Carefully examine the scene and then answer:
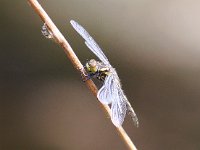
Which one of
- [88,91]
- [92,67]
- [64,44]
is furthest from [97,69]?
[88,91]

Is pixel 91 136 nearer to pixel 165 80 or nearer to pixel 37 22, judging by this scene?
pixel 165 80

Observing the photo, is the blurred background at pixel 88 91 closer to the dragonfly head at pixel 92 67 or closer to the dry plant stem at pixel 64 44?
the dragonfly head at pixel 92 67

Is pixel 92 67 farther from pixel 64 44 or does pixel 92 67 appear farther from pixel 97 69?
pixel 64 44

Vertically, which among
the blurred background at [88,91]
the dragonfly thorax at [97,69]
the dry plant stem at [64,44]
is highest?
the blurred background at [88,91]

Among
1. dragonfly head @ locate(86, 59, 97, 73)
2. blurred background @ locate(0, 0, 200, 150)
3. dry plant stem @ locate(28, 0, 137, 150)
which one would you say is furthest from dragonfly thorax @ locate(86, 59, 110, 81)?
blurred background @ locate(0, 0, 200, 150)

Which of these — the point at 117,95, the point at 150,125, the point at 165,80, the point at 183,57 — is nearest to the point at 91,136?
the point at 150,125

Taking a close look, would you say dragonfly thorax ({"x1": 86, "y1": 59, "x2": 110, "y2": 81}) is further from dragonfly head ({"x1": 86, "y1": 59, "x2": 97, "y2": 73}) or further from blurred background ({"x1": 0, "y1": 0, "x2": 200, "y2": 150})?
blurred background ({"x1": 0, "y1": 0, "x2": 200, "y2": 150})

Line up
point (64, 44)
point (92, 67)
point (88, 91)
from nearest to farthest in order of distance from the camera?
point (64, 44)
point (92, 67)
point (88, 91)

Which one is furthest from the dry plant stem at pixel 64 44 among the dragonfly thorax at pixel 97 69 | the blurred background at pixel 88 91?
the blurred background at pixel 88 91

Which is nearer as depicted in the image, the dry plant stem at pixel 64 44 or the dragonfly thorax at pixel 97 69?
the dry plant stem at pixel 64 44
